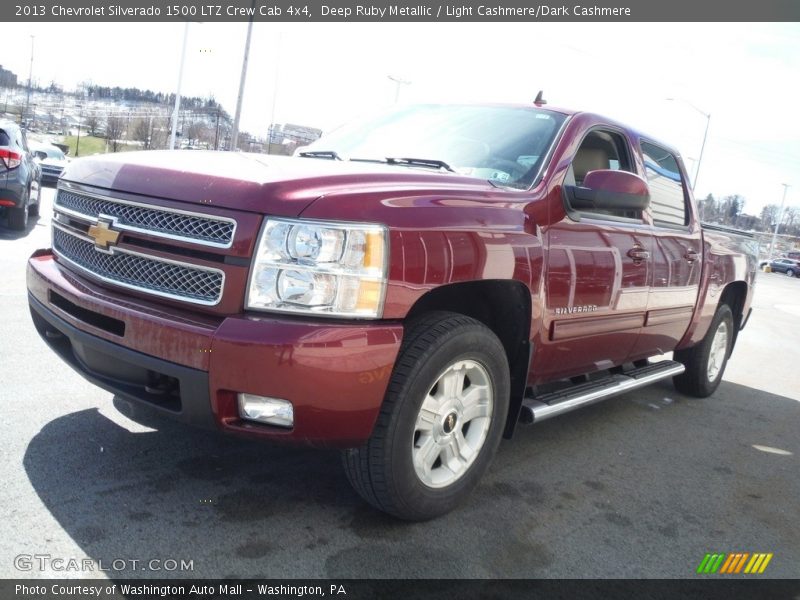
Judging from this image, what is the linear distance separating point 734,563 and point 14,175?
33.7 feet

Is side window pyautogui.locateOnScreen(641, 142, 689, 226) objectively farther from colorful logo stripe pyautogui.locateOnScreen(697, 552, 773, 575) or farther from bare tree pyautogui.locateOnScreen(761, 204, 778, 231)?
bare tree pyautogui.locateOnScreen(761, 204, 778, 231)

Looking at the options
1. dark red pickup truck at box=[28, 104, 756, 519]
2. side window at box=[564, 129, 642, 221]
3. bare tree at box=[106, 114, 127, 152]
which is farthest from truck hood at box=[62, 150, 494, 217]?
bare tree at box=[106, 114, 127, 152]

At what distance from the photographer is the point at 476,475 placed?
10.4 ft

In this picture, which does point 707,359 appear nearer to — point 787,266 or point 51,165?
point 51,165

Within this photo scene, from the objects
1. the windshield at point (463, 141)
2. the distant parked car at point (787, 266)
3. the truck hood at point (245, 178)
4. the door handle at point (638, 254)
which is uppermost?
the windshield at point (463, 141)

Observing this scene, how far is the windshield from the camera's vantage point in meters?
3.59

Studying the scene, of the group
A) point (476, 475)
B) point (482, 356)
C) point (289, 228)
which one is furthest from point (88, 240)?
point (476, 475)

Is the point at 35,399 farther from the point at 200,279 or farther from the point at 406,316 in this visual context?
the point at 406,316

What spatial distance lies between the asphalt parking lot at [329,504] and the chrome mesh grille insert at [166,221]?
108 centimetres

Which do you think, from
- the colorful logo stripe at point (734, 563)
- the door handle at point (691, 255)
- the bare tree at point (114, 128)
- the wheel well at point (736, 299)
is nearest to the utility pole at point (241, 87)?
the wheel well at point (736, 299)

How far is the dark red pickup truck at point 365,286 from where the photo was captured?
247 cm

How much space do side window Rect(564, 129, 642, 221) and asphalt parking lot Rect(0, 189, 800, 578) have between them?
1.41m

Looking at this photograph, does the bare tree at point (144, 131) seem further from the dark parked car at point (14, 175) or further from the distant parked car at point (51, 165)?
the dark parked car at point (14, 175)

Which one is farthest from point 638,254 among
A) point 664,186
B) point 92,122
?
point 92,122
